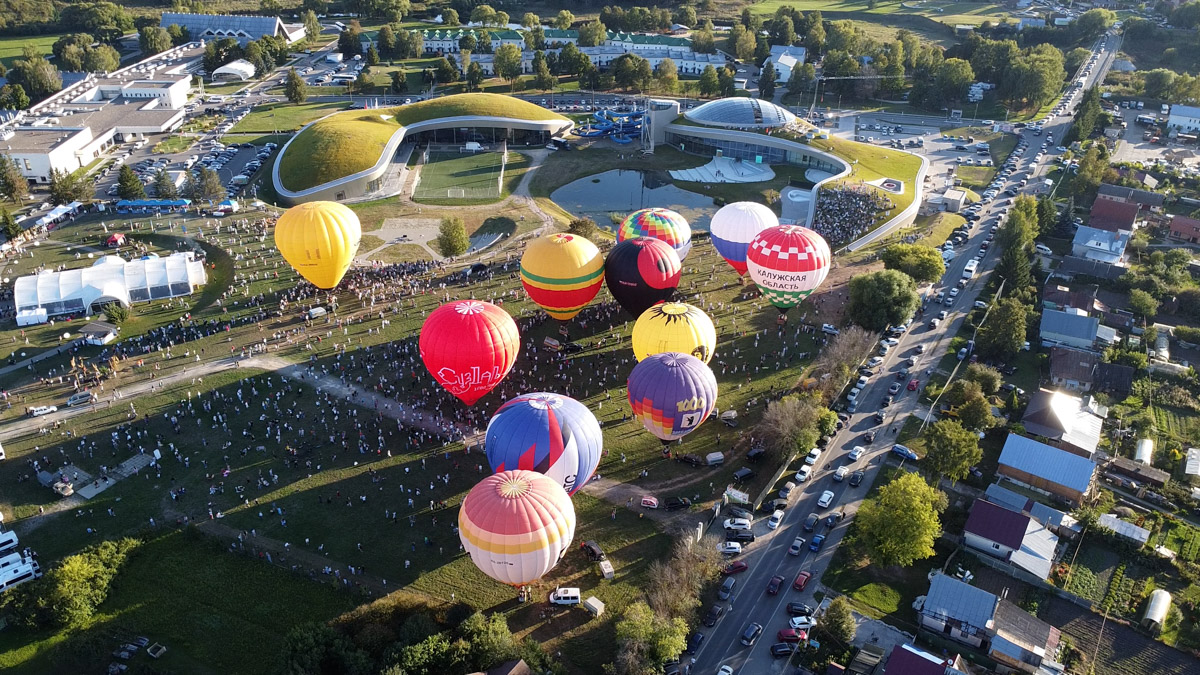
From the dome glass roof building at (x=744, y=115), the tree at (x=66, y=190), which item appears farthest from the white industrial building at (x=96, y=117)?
the dome glass roof building at (x=744, y=115)

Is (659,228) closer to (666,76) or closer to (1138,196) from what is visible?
(1138,196)

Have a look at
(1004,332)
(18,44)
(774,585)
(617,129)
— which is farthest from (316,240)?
(18,44)

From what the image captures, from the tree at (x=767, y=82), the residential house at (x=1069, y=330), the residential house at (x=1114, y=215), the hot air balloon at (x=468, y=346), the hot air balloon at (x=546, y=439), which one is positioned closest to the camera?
the hot air balloon at (x=546, y=439)

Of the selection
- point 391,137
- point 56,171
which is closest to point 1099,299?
point 391,137

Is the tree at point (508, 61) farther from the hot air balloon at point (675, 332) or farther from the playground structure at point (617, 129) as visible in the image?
the hot air balloon at point (675, 332)

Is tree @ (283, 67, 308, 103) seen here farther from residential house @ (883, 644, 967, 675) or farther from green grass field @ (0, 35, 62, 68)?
residential house @ (883, 644, 967, 675)

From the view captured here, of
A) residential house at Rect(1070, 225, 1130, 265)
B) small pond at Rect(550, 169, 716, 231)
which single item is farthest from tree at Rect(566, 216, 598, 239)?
residential house at Rect(1070, 225, 1130, 265)

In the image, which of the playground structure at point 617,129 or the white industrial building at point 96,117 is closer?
the white industrial building at point 96,117
